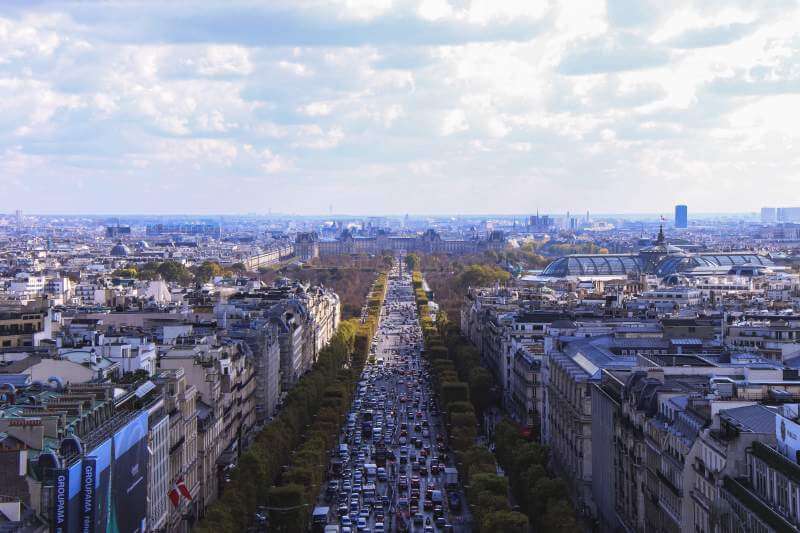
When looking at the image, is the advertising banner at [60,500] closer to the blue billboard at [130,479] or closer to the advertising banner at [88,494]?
the advertising banner at [88,494]

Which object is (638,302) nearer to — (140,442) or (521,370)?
(521,370)

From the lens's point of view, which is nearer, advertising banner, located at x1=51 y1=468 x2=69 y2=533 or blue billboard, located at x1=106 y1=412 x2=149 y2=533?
advertising banner, located at x1=51 y1=468 x2=69 y2=533

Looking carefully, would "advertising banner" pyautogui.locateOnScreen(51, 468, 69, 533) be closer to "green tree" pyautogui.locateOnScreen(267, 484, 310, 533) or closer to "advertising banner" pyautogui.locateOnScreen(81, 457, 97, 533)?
"advertising banner" pyautogui.locateOnScreen(81, 457, 97, 533)

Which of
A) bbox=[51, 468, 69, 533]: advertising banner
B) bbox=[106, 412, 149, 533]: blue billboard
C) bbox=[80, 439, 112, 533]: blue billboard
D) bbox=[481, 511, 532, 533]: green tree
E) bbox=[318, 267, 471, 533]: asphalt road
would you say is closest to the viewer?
bbox=[51, 468, 69, 533]: advertising banner

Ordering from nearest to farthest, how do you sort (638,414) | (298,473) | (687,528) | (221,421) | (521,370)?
(687,528)
(638,414)
(298,473)
(221,421)
(521,370)

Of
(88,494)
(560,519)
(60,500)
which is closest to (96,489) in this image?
(88,494)

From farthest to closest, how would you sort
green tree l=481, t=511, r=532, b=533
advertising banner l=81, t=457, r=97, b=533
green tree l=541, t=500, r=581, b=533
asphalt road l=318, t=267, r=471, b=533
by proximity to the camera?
asphalt road l=318, t=267, r=471, b=533 → green tree l=481, t=511, r=532, b=533 → green tree l=541, t=500, r=581, b=533 → advertising banner l=81, t=457, r=97, b=533

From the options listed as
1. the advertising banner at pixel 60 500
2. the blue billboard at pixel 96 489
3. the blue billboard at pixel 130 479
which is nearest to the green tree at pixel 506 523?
the blue billboard at pixel 130 479

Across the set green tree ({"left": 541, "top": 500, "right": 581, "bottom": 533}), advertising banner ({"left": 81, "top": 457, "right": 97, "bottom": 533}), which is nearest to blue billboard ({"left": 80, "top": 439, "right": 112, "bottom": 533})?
advertising banner ({"left": 81, "top": 457, "right": 97, "bottom": 533})

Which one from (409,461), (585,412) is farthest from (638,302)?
(585,412)

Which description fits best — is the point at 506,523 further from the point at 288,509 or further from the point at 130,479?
the point at 130,479

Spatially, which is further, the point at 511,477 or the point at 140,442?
the point at 511,477
